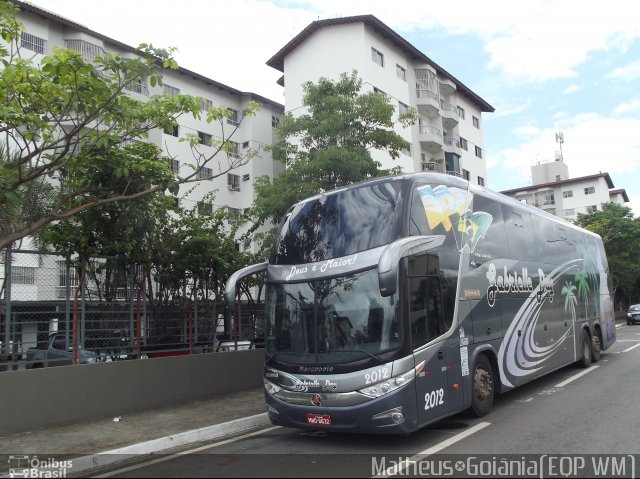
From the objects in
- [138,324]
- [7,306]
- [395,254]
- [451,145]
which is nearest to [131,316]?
[138,324]

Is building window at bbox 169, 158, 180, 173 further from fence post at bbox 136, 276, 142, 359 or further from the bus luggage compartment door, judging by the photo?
the bus luggage compartment door

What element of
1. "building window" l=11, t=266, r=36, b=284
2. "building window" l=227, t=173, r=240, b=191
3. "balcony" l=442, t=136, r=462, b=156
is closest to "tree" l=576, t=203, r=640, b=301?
"balcony" l=442, t=136, r=462, b=156

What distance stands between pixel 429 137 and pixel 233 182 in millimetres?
14052

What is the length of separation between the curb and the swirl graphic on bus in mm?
4432

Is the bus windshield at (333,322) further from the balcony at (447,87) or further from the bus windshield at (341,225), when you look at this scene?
the balcony at (447,87)

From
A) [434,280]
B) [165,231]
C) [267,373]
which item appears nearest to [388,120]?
[165,231]

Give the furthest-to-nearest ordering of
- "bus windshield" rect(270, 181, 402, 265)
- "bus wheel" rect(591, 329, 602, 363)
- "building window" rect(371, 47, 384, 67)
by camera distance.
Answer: "building window" rect(371, 47, 384, 67), "bus wheel" rect(591, 329, 602, 363), "bus windshield" rect(270, 181, 402, 265)

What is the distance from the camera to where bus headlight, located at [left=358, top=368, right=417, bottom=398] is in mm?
6215

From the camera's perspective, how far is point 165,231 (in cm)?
1156

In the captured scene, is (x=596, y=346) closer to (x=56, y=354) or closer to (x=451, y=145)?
(x=56, y=354)

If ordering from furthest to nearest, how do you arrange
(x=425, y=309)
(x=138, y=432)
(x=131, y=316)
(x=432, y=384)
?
(x=131, y=316)
(x=138, y=432)
(x=425, y=309)
(x=432, y=384)

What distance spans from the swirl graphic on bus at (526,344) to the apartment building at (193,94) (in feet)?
48.0

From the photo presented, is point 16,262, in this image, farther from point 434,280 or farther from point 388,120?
point 388,120

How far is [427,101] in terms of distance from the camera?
1336 inches
